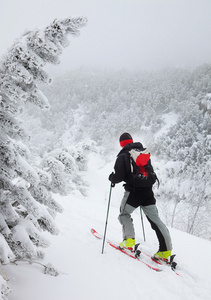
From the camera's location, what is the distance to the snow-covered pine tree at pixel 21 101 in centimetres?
147

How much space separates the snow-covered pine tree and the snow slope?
0.42 meters

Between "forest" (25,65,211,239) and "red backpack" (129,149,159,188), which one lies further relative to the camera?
"forest" (25,65,211,239)

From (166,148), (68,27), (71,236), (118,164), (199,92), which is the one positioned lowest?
(71,236)

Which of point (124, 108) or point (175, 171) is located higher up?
point (124, 108)

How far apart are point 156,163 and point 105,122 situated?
18.5m

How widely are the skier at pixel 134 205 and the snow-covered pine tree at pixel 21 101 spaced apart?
82.4 inches

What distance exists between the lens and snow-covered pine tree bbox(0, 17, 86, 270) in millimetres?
1469

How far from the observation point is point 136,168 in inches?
147

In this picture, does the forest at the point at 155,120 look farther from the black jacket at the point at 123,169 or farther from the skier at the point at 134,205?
the black jacket at the point at 123,169

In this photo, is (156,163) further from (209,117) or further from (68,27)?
(68,27)

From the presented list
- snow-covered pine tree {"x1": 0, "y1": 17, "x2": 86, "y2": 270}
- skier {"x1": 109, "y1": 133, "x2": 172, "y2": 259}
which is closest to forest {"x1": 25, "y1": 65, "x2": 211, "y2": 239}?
skier {"x1": 109, "y1": 133, "x2": 172, "y2": 259}

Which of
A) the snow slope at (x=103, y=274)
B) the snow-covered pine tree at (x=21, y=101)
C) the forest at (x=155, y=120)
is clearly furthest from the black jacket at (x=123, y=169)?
the forest at (x=155, y=120)

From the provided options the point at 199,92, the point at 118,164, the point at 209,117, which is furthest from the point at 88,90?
the point at 118,164

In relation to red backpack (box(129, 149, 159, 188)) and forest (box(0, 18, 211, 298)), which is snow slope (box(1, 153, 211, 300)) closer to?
forest (box(0, 18, 211, 298))
